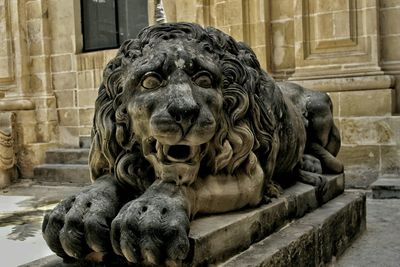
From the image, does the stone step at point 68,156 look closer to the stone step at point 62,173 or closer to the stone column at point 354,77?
the stone step at point 62,173

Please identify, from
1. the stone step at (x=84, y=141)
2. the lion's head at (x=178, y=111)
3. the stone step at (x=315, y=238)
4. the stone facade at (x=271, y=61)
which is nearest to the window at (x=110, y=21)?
the stone facade at (x=271, y=61)

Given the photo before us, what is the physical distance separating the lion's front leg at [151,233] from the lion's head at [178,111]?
20 cm

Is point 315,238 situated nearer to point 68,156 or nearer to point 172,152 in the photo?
point 172,152

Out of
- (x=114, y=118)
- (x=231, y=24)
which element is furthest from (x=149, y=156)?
(x=231, y=24)

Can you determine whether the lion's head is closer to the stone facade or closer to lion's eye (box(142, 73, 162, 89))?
lion's eye (box(142, 73, 162, 89))

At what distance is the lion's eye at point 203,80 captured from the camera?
74.5 inches

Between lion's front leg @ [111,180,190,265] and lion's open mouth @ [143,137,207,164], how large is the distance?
19cm

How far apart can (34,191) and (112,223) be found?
211 inches

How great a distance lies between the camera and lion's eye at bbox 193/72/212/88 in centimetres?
189

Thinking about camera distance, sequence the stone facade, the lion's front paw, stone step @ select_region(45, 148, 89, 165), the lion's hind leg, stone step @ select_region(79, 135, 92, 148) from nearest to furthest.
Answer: the lion's front paw < the lion's hind leg < the stone facade < stone step @ select_region(45, 148, 89, 165) < stone step @ select_region(79, 135, 92, 148)

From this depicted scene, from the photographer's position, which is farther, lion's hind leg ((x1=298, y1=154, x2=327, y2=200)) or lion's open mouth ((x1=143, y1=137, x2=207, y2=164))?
lion's hind leg ((x1=298, y1=154, x2=327, y2=200))

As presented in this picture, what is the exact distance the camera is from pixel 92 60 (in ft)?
25.1

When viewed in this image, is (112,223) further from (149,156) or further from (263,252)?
(263,252)

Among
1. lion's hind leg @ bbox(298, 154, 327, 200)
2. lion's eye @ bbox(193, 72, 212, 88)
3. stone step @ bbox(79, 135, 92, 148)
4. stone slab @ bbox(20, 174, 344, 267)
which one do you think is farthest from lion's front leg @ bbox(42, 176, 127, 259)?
stone step @ bbox(79, 135, 92, 148)
